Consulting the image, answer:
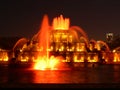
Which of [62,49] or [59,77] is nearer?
[59,77]

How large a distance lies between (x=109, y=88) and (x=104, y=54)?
52.1 metres

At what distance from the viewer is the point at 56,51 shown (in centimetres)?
6988

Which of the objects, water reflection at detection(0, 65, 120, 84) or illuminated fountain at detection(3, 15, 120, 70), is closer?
water reflection at detection(0, 65, 120, 84)

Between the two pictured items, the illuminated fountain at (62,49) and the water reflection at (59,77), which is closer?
the water reflection at (59,77)

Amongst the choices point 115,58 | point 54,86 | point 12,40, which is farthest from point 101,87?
point 12,40

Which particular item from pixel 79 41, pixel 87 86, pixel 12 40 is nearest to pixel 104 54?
pixel 79 41

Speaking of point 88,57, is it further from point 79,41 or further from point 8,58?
point 8,58

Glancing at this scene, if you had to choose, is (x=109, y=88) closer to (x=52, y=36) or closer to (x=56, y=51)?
(x=56, y=51)

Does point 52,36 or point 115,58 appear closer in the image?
point 115,58

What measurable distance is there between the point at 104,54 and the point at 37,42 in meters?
13.7

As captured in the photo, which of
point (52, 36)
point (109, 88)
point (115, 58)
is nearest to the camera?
point (109, 88)

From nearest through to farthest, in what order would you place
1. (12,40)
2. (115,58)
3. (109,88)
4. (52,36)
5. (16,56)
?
(109,88)
(16,56)
(115,58)
(52,36)
(12,40)

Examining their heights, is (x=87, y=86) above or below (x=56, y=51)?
below

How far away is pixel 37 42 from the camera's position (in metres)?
75.8
